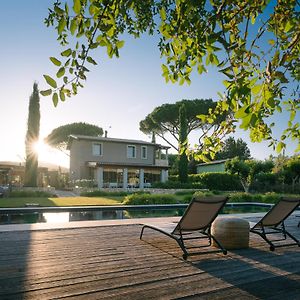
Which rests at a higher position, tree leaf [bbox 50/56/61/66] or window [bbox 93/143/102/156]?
window [bbox 93/143/102/156]

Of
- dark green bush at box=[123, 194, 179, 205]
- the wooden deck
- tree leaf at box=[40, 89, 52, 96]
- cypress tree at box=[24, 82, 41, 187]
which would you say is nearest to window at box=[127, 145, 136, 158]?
cypress tree at box=[24, 82, 41, 187]

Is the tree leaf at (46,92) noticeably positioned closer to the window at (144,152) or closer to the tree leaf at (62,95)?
the tree leaf at (62,95)

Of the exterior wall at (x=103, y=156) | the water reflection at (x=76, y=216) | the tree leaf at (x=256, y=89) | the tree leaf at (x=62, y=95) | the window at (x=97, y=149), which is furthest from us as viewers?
the window at (x=97, y=149)

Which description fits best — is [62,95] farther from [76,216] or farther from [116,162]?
[116,162]

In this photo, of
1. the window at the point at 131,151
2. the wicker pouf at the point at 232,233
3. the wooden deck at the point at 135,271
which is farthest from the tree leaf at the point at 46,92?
the window at the point at 131,151

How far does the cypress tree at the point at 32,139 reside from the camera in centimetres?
2734

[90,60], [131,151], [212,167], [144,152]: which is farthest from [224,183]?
[90,60]

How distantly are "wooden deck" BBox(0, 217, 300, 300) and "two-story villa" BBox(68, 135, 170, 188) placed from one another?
25.7m

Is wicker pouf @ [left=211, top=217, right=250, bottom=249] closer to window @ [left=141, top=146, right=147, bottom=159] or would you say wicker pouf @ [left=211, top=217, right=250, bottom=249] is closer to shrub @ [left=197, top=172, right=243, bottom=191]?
shrub @ [left=197, top=172, right=243, bottom=191]

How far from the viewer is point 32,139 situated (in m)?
27.6

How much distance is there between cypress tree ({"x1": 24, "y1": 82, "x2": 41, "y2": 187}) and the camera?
89.7 feet

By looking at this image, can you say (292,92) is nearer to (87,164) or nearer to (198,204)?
(198,204)

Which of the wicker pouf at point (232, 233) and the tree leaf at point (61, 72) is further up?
the tree leaf at point (61, 72)

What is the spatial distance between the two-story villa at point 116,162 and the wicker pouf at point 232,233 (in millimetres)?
25855
